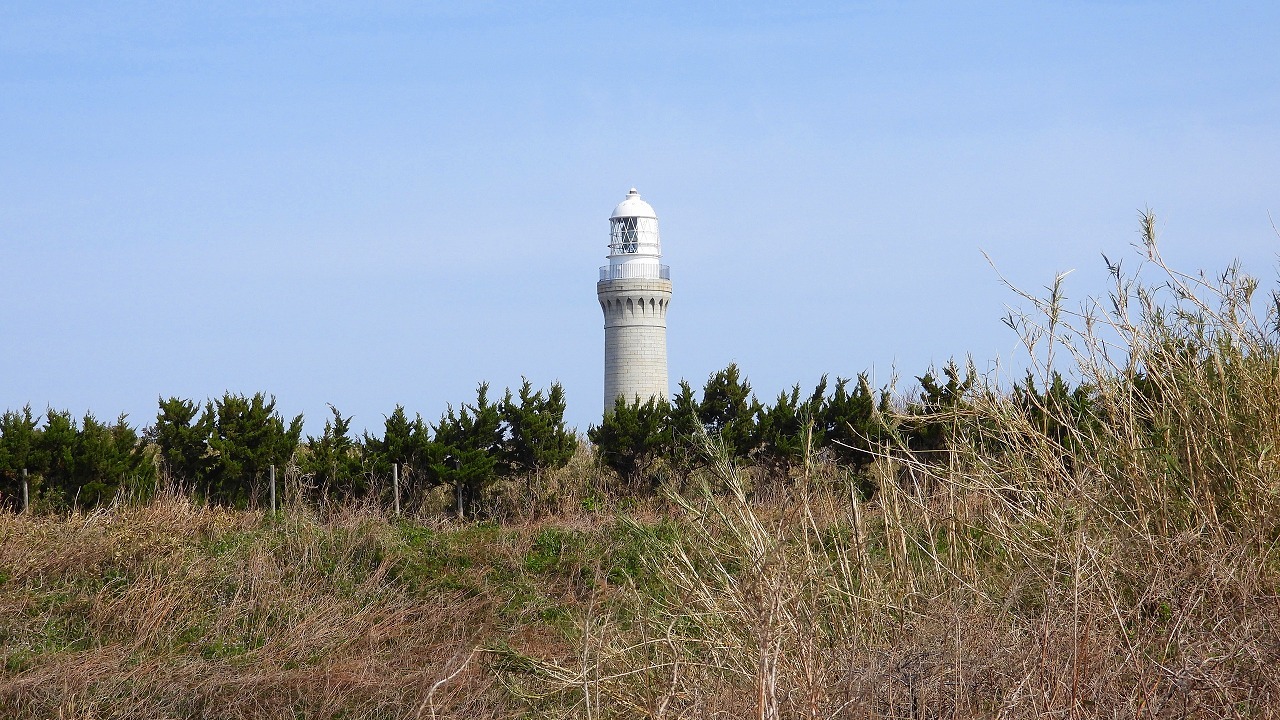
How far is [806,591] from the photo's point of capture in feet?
18.4

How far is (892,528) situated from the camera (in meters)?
5.66

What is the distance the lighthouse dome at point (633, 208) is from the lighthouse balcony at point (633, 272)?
1.60 m

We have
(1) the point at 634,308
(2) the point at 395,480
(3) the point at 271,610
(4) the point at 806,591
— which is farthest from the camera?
(1) the point at 634,308

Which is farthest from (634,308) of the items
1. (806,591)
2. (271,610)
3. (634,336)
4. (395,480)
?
(806,591)

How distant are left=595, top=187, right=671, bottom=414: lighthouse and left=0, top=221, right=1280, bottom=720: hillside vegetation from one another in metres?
20.5

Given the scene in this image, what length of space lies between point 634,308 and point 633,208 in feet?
10.3

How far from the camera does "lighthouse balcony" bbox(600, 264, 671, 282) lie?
1348 inches

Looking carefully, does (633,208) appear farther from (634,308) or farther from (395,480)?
(395,480)

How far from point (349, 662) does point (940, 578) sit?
6.01 metres

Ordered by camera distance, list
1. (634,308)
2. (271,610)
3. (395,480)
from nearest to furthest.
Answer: (271,610) < (395,480) < (634,308)

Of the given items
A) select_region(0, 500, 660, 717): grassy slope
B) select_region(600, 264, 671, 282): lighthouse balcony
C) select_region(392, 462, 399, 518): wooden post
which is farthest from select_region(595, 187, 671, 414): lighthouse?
select_region(0, 500, 660, 717): grassy slope

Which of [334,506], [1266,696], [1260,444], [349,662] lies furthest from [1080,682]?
[334,506]

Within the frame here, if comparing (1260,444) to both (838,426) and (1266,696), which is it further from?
(838,426)

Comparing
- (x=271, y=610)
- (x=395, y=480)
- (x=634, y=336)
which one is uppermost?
(x=634, y=336)
